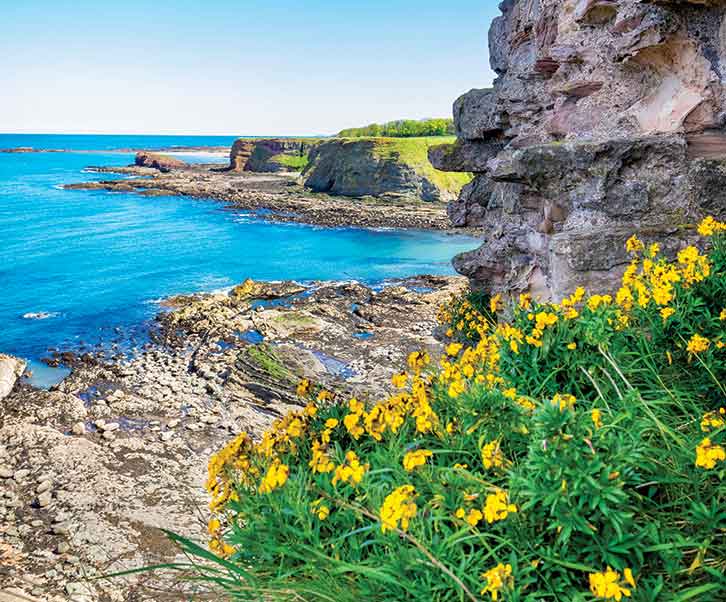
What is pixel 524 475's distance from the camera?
12.1 ft

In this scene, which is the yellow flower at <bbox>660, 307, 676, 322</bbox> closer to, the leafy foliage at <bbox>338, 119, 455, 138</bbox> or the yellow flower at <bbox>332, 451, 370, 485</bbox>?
the yellow flower at <bbox>332, 451, 370, 485</bbox>

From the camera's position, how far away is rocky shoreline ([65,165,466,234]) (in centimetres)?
5591

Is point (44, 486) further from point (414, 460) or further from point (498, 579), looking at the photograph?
point (498, 579)

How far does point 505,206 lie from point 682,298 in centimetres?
496

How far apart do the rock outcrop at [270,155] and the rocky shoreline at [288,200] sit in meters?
2.96

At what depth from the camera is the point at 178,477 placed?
14.9m

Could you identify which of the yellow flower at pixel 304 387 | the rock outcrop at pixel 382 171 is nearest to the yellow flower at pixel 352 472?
the yellow flower at pixel 304 387

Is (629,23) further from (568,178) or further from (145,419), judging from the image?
(145,419)

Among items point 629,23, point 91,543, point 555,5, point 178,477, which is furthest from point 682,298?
point 178,477

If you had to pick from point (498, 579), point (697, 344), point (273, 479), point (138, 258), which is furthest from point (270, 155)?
point (498, 579)

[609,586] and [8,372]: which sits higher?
[609,586]

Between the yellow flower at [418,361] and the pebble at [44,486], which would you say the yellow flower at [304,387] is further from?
the pebble at [44,486]

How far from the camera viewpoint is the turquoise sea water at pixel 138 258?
1120 inches

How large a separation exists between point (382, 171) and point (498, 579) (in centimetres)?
6671
